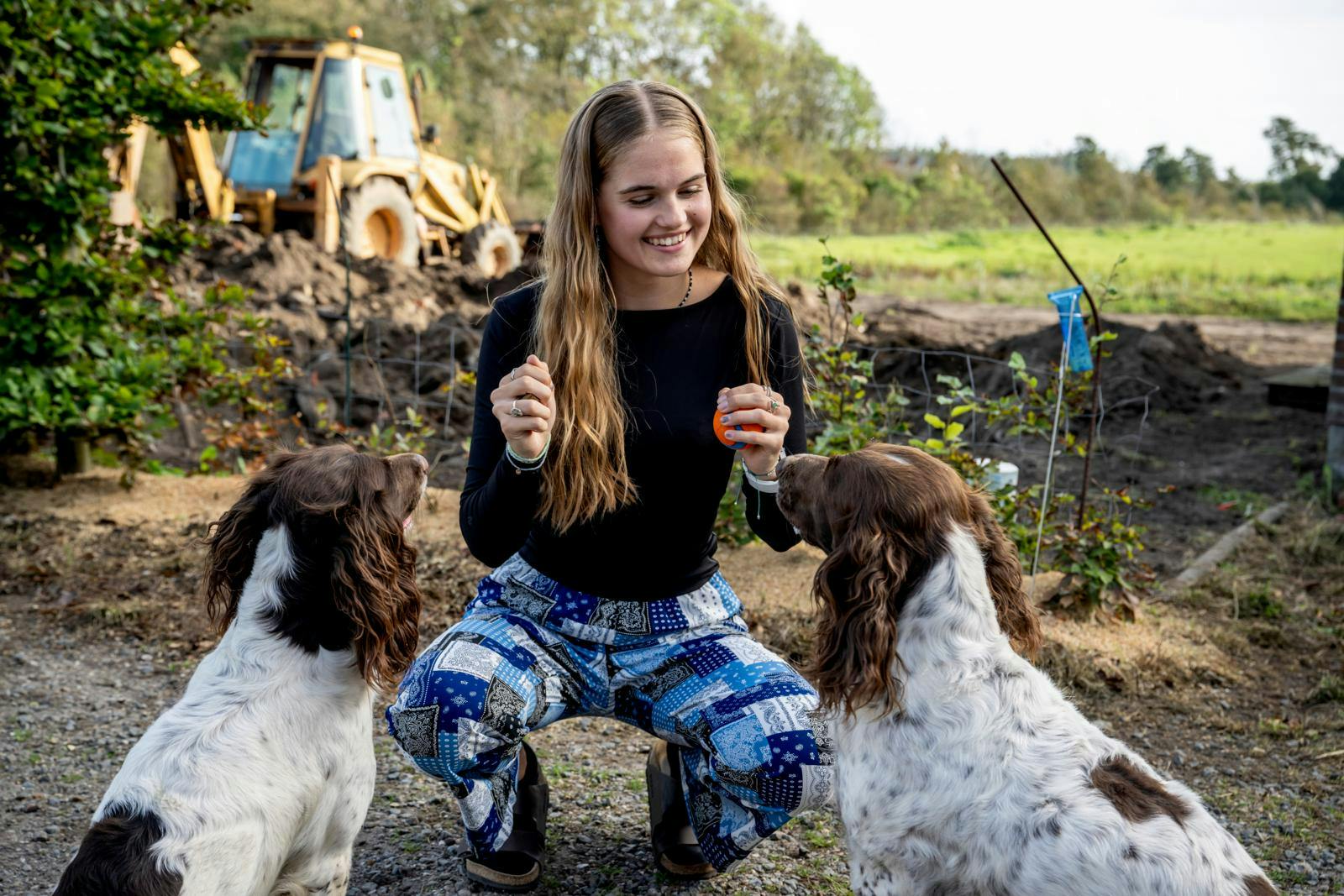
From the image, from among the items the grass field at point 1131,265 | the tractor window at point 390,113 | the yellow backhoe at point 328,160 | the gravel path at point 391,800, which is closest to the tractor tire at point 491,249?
the yellow backhoe at point 328,160

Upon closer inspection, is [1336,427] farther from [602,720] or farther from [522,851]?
[522,851]

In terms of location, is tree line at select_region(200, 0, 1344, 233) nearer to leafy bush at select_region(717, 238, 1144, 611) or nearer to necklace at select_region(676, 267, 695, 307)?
leafy bush at select_region(717, 238, 1144, 611)

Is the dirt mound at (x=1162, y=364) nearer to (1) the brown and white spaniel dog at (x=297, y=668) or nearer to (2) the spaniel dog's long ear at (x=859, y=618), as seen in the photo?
(2) the spaniel dog's long ear at (x=859, y=618)

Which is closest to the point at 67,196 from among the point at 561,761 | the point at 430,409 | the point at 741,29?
the point at 430,409

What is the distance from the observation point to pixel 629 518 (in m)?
3.39

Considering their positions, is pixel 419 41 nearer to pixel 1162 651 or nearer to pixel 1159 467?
pixel 1159 467

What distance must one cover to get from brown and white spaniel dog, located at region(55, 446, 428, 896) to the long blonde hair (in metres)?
0.45

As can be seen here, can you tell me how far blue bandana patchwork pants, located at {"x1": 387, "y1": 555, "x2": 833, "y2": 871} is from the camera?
305cm

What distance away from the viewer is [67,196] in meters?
6.11

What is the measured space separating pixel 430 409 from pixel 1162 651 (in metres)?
5.99

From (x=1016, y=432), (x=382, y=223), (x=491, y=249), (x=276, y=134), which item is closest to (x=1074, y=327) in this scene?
(x=1016, y=432)

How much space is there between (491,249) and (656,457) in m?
13.0

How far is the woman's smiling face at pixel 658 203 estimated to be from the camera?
10.7 ft

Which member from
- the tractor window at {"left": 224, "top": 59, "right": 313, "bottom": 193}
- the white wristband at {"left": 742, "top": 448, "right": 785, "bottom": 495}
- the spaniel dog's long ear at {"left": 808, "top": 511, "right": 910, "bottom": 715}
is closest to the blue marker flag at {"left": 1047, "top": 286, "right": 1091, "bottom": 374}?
the white wristband at {"left": 742, "top": 448, "right": 785, "bottom": 495}
